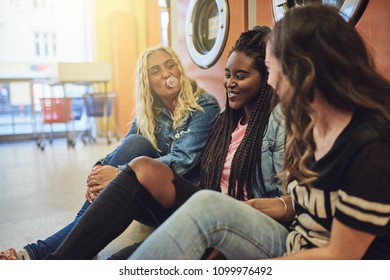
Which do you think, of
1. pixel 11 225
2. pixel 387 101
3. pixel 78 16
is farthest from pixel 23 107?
pixel 387 101

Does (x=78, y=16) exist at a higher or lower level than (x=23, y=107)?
higher

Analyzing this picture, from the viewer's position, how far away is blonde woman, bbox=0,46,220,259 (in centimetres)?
138

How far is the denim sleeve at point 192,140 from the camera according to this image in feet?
4.50

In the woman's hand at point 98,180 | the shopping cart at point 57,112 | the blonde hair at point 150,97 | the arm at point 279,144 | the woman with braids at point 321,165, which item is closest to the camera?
the woman with braids at point 321,165

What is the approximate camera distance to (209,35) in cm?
189

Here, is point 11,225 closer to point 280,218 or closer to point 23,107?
point 280,218

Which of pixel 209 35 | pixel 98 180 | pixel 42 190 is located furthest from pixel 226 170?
pixel 42 190

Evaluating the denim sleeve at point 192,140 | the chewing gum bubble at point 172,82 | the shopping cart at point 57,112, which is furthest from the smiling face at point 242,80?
the shopping cart at point 57,112

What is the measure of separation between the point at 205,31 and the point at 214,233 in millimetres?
1347

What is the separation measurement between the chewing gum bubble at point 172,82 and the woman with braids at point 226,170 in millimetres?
A: 272

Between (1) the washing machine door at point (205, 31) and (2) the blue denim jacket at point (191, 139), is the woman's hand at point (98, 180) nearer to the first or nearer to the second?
(2) the blue denim jacket at point (191, 139)

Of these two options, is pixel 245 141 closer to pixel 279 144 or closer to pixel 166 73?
pixel 279 144

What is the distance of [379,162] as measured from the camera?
643mm

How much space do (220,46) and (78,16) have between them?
86 cm
